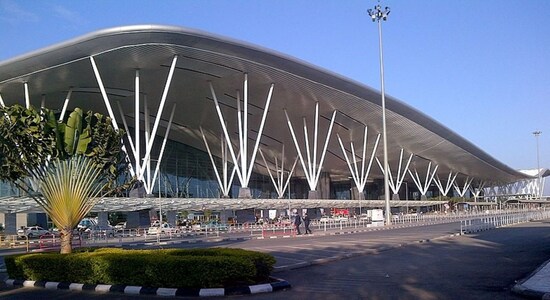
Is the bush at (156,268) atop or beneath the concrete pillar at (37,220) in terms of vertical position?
atop

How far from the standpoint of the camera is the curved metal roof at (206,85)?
4322 centimetres

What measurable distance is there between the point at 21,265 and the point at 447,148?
74302mm

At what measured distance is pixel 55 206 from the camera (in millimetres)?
17859

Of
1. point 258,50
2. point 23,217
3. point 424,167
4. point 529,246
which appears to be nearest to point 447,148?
point 424,167

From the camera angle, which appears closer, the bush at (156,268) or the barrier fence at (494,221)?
the bush at (156,268)

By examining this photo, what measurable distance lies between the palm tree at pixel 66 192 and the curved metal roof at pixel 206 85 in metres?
24.2

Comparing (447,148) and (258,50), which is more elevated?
(258,50)

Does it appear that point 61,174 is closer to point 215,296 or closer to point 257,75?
point 215,296

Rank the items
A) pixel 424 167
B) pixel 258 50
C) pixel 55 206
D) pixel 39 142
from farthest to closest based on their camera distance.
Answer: pixel 424 167
pixel 258 50
pixel 39 142
pixel 55 206

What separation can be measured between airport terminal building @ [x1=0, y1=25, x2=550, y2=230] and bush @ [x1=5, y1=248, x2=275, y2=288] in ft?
84.2

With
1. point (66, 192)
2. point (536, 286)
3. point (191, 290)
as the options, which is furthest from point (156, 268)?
point (536, 286)

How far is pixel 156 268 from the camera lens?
12938 mm

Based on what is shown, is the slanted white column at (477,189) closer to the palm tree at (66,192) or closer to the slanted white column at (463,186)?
the slanted white column at (463,186)

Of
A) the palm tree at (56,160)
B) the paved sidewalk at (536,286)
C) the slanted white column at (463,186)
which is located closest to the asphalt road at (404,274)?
the paved sidewalk at (536,286)
